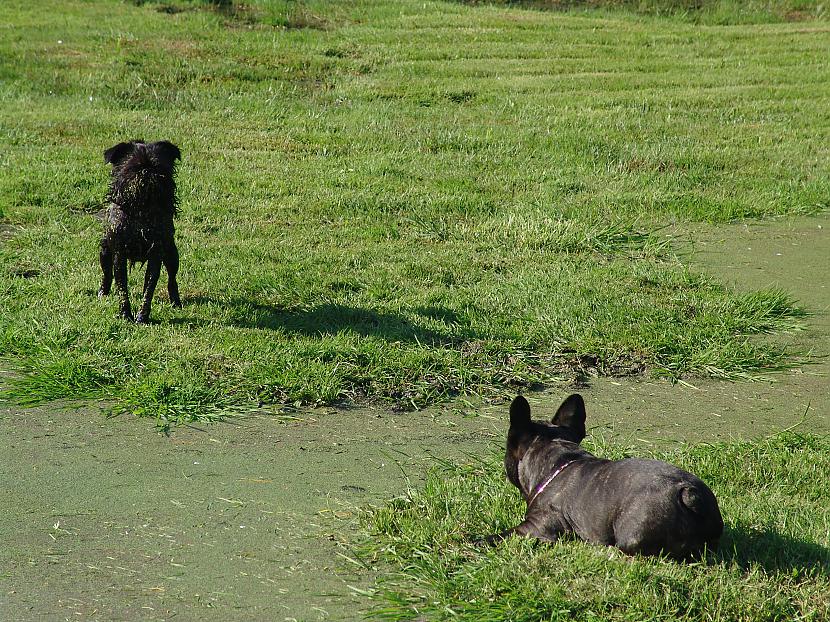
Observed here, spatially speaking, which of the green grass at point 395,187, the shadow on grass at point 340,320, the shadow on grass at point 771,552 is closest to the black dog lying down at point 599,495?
the shadow on grass at point 771,552

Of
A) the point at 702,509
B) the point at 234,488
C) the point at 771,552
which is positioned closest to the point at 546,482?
the point at 702,509

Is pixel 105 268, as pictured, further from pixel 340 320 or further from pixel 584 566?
pixel 584 566

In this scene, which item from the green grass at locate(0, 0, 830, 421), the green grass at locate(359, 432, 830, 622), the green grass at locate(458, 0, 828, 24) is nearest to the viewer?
the green grass at locate(359, 432, 830, 622)

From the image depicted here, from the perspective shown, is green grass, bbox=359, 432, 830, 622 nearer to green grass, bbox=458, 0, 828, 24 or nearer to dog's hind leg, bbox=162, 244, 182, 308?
dog's hind leg, bbox=162, 244, 182, 308

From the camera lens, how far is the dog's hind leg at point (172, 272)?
7.00m

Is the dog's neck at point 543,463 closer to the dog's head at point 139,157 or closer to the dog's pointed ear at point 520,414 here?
the dog's pointed ear at point 520,414

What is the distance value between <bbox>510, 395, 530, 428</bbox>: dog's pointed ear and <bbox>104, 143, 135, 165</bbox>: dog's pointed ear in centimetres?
351

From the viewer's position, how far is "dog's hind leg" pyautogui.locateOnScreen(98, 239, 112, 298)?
704cm

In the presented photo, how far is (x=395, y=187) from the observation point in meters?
10.5

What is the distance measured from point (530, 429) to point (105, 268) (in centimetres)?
383

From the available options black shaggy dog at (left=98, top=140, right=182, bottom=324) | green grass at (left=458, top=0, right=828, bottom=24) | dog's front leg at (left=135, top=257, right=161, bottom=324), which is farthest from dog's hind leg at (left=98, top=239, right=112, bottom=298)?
green grass at (left=458, top=0, right=828, bottom=24)

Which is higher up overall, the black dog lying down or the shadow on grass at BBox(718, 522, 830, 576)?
the black dog lying down

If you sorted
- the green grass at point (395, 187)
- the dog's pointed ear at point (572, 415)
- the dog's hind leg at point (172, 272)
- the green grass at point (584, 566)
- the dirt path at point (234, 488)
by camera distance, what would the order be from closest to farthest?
the green grass at point (584, 566)
the dirt path at point (234, 488)
the dog's pointed ear at point (572, 415)
the green grass at point (395, 187)
the dog's hind leg at point (172, 272)

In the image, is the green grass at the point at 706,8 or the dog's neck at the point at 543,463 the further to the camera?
the green grass at the point at 706,8
